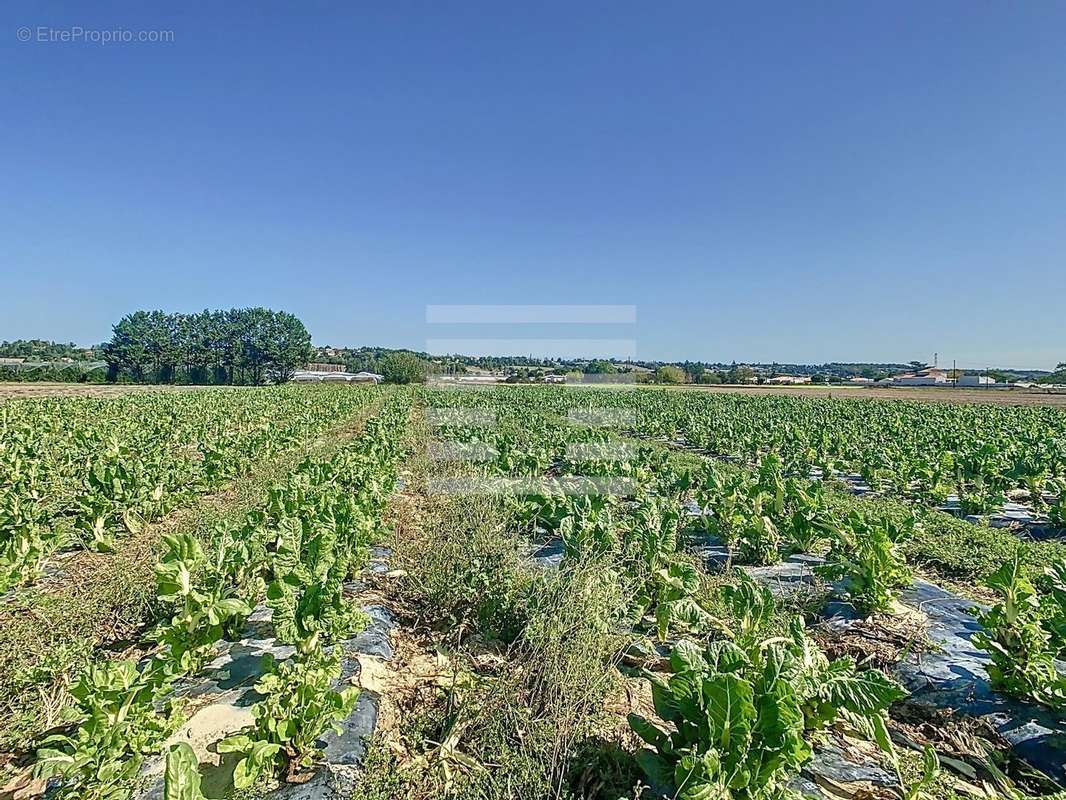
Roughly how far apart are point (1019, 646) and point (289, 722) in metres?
4.63

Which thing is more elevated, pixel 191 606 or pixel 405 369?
pixel 405 369

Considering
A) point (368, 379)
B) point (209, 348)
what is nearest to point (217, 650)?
point (368, 379)

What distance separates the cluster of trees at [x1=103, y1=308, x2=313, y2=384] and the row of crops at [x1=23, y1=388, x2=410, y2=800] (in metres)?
89.9

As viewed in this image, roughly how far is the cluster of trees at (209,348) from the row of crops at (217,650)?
89.9 meters

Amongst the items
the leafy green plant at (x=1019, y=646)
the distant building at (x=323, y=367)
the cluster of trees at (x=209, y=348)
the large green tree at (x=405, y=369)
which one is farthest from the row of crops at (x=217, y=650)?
the distant building at (x=323, y=367)

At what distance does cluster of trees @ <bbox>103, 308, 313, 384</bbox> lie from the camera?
7756 centimetres

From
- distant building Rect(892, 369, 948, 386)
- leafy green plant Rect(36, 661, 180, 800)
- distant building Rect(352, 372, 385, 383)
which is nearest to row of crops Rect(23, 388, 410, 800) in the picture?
leafy green plant Rect(36, 661, 180, 800)

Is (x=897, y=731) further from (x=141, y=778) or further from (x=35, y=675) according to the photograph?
(x=35, y=675)

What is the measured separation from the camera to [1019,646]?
3.54m

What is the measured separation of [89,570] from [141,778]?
3.87m

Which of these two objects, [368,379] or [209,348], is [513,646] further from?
[209,348]

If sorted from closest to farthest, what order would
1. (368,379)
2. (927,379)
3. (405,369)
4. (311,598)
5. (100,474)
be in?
1. (311,598)
2. (100,474)
3. (405,369)
4. (368,379)
5. (927,379)

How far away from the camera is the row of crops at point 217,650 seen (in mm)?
2385

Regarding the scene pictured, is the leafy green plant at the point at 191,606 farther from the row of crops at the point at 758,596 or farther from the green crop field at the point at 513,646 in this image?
the row of crops at the point at 758,596
